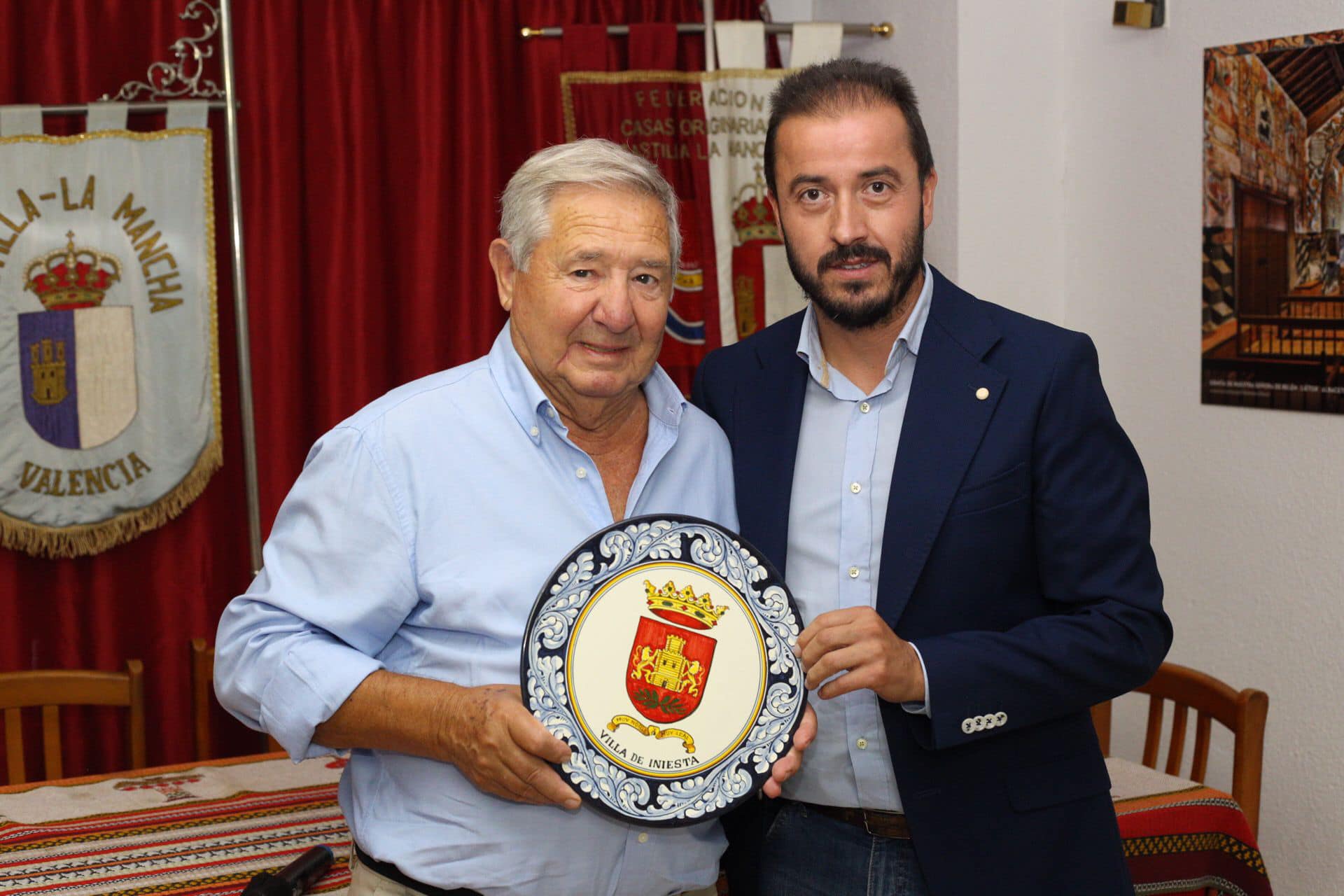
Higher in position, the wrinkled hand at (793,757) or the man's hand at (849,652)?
the man's hand at (849,652)

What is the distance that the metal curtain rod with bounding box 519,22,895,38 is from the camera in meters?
3.11

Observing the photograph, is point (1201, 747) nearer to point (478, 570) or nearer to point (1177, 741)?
point (1177, 741)

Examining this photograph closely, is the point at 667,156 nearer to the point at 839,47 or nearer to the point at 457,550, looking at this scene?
the point at 839,47

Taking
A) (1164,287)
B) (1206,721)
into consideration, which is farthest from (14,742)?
(1164,287)

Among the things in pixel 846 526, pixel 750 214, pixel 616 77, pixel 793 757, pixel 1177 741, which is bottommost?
pixel 1177 741

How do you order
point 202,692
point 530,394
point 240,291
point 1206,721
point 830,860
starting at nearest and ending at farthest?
1. point 530,394
2. point 830,860
3. point 1206,721
4. point 202,692
5. point 240,291

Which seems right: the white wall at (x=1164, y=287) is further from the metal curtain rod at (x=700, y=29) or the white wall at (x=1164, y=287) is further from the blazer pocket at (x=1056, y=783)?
the blazer pocket at (x=1056, y=783)

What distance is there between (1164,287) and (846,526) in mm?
1653

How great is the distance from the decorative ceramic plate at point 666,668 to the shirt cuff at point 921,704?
0.14 meters

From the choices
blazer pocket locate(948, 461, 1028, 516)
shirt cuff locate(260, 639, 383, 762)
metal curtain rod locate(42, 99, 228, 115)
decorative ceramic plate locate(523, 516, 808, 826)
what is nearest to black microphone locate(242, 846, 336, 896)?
shirt cuff locate(260, 639, 383, 762)

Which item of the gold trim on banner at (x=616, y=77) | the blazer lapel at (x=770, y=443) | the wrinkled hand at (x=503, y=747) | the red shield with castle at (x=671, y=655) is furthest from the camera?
the gold trim on banner at (x=616, y=77)

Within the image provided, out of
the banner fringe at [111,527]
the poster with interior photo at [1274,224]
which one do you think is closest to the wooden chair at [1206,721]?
the poster with interior photo at [1274,224]

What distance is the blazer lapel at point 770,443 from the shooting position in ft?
5.13

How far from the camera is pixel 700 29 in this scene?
3.17 metres
